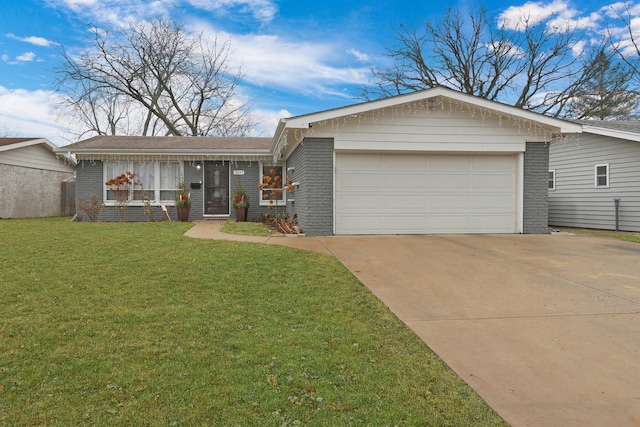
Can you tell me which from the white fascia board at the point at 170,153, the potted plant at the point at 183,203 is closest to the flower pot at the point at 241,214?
the potted plant at the point at 183,203

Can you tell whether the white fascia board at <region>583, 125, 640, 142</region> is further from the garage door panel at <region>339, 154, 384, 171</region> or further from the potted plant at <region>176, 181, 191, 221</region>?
the potted plant at <region>176, 181, 191, 221</region>

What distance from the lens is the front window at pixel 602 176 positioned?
12367 mm

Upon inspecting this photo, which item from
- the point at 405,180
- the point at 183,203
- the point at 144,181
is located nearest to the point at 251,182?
the point at 183,203

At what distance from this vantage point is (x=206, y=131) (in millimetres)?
27688

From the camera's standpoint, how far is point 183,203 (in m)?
12.6

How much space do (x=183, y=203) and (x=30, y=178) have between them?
7540 millimetres

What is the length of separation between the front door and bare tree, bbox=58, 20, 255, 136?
49.3 ft

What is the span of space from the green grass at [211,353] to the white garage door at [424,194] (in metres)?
4.33

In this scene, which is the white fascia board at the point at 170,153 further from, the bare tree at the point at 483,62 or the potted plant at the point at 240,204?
the bare tree at the point at 483,62

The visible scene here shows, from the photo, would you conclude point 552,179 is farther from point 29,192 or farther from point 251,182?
point 29,192

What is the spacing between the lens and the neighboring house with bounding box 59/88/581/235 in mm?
8961

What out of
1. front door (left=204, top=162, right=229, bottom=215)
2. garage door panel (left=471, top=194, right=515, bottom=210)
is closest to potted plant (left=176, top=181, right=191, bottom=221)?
front door (left=204, top=162, right=229, bottom=215)

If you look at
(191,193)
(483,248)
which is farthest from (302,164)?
(191,193)

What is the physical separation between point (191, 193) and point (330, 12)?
937 centimetres
